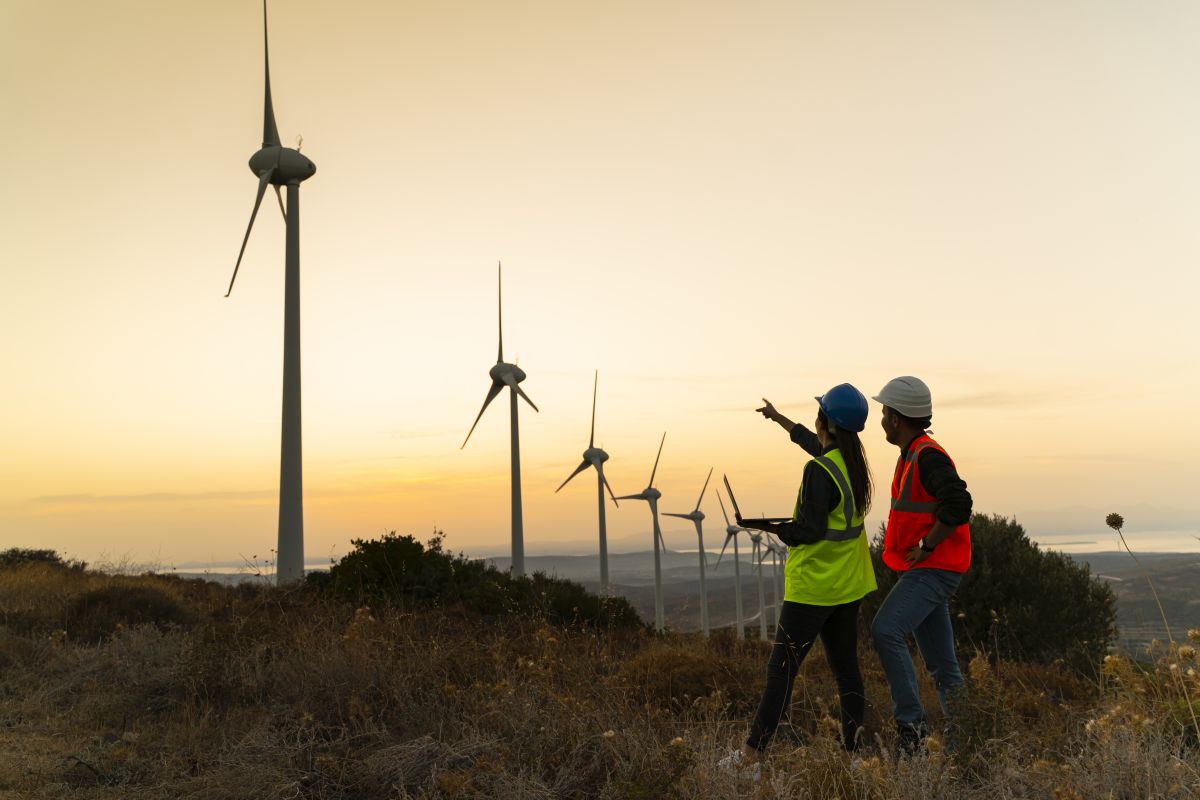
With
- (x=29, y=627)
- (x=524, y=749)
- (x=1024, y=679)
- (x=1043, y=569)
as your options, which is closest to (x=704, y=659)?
(x=1024, y=679)

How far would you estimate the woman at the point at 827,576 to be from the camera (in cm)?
482

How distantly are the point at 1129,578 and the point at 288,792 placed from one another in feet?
17.2

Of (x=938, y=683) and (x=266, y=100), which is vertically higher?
(x=266, y=100)

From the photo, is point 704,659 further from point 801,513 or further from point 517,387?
point 517,387

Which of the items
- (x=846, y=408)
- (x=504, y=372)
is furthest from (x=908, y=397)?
(x=504, y=372)

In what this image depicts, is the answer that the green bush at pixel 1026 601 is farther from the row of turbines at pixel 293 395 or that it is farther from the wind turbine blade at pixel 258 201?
the wind turbine blade at pixel 258 201

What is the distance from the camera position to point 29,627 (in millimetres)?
10555

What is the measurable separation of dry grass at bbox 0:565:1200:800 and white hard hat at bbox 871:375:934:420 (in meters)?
1.41

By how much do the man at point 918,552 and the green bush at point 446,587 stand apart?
6125 millimetres

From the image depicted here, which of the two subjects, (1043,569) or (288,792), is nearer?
(288,792)

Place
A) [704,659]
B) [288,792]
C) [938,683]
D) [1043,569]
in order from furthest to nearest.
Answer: [1043,569] < [704,659] < [938,683] < [288,792]

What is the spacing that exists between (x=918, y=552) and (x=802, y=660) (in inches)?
34.8

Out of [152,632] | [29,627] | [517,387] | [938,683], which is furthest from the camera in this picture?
[517,387]

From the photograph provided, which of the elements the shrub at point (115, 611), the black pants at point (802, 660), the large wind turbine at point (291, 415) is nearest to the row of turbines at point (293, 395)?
the large wind turbine at point (291, 415)
